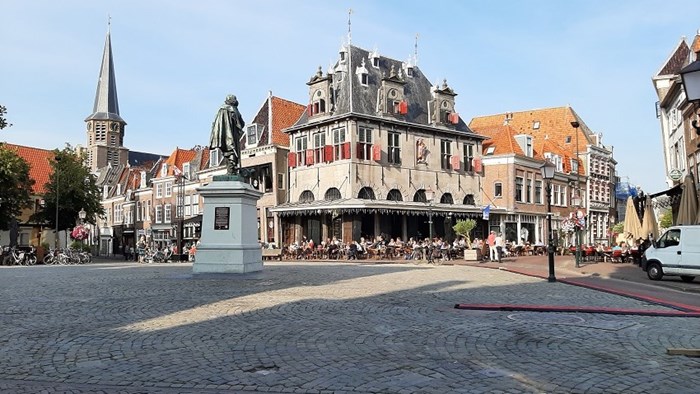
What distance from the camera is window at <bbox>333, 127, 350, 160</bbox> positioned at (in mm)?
39031

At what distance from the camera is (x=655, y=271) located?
61.5 ft

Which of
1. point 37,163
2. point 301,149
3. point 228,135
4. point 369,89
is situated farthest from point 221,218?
point 37,163

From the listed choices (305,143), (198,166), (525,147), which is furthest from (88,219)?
(525,147)

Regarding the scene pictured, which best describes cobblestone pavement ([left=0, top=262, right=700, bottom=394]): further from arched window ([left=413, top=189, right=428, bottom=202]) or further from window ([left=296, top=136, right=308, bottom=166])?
window ([left=296, top=136, right=308, bottom=166])

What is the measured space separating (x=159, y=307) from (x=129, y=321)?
4.98 feet

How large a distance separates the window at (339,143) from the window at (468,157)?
11.6 m

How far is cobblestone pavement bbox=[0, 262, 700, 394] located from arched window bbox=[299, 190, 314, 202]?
28.9m

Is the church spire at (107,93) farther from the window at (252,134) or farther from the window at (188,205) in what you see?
the window at (252,134)

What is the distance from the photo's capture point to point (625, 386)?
212 inches

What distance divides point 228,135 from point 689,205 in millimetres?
17195

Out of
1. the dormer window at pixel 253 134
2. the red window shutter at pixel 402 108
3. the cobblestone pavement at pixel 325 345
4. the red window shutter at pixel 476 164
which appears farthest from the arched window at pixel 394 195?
the cobblestone pavement at pixel 325 345

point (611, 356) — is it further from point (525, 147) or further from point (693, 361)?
point (525, 147)

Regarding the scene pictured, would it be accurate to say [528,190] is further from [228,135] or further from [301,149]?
[228,135]

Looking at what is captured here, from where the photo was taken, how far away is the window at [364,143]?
128 feet
